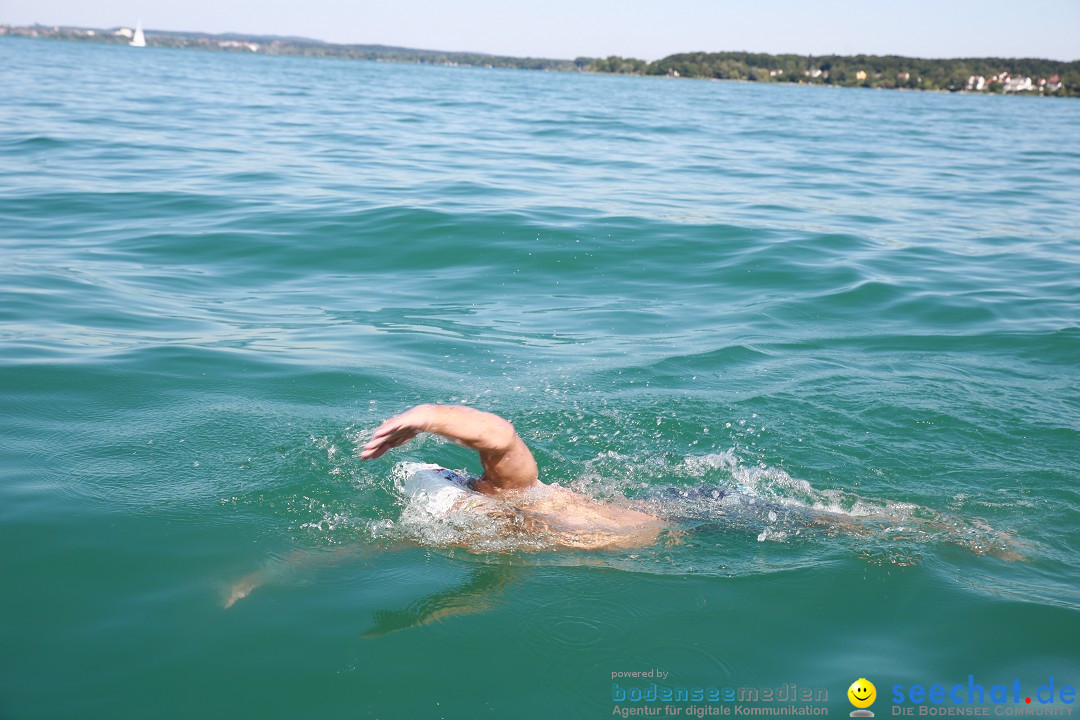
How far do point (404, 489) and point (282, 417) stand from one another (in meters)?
1.65

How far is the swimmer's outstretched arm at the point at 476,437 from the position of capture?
4.10m

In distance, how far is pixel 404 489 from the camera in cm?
546

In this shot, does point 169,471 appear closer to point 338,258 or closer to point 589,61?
point 338,258

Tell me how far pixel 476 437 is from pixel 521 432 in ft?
7.50

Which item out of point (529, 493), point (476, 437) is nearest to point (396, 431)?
point (476, 437)

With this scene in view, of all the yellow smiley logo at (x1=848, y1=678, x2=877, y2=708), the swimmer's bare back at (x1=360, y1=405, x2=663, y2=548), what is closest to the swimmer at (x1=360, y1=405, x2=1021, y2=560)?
the swimmer's bare back at (x1=360, y1=405, x2=663, y2=548)

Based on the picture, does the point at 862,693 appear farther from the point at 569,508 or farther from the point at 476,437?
Answer: the point at 476,437

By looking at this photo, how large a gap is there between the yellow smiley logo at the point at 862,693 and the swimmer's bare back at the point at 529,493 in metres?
1.48

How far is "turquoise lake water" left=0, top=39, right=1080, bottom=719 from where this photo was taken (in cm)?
411

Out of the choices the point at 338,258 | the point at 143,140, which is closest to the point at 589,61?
the point at 143,140

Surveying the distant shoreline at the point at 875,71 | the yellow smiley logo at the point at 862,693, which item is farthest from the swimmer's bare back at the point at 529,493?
the distant shoreline at the point at 875,71

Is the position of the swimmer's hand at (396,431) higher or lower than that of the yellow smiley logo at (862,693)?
higher

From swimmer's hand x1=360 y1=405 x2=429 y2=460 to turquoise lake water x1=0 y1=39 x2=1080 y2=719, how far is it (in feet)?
2.91

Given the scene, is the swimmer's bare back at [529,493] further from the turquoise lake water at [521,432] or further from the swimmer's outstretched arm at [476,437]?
the turquoise lake water at [521,432]
